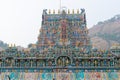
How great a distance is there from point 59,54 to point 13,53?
7426mm

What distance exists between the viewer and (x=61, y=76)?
44.9 m

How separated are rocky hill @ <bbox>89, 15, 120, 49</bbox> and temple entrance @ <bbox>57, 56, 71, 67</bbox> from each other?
210ft

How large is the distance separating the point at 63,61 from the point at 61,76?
241 centimetres

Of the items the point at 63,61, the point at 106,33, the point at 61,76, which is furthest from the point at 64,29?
the point at 106,33

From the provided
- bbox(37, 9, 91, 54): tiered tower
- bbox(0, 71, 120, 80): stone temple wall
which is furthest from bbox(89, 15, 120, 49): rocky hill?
bbox(0, 71, 120, 80): stone temple wall

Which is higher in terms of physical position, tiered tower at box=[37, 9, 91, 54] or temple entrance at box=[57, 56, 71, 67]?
tiered tower at box=[37, 9, 91, 54]

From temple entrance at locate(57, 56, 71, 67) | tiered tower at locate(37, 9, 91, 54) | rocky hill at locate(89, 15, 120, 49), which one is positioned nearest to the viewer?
temple entrance at locate(57, 56, 71, 67)

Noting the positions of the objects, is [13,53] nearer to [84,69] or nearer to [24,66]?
[24,66]

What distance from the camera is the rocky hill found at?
113m

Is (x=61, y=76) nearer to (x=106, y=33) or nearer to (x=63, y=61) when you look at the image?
(x=63, y=61)

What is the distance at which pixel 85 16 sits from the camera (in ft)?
217

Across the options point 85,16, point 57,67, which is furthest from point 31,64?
point 85,16

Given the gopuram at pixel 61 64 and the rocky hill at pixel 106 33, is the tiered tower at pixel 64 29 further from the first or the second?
the rocky hill at pixel 106 33

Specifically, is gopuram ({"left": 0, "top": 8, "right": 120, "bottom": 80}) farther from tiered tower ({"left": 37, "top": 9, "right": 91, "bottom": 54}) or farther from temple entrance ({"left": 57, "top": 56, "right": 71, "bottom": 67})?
tiered tower ({"left": 37, "top": 9, "right": 91, "bottom": 54})
